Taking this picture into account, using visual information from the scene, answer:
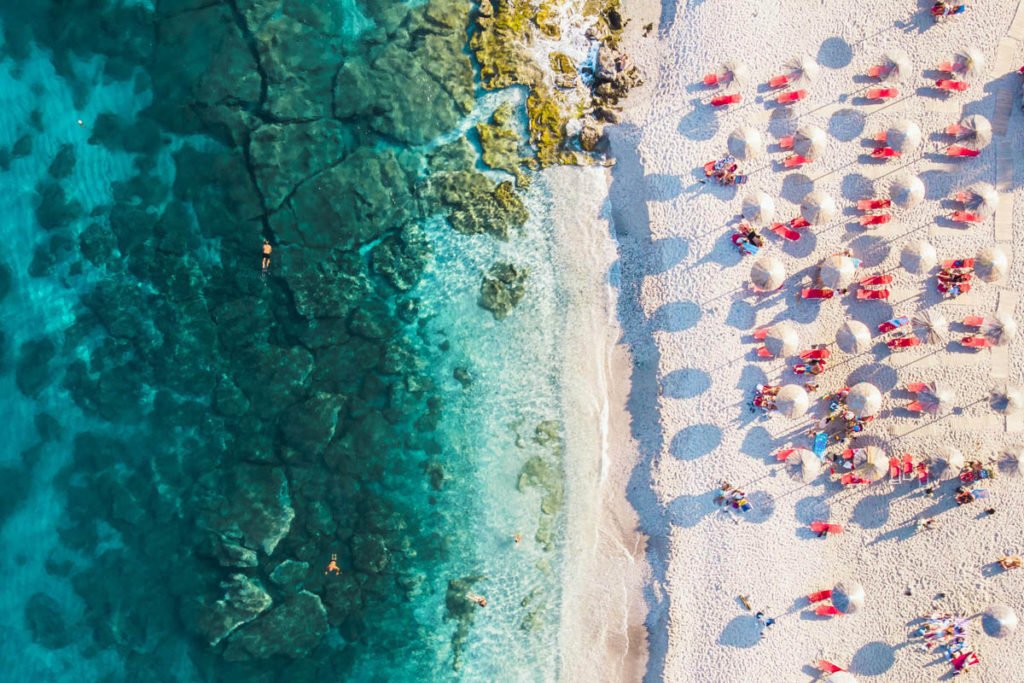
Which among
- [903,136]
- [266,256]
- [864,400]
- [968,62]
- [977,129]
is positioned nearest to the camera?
[864,400]

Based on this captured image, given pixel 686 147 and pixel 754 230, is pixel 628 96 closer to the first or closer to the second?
pixel 686 147

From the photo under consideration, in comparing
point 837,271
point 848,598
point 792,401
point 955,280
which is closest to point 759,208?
point 837,271

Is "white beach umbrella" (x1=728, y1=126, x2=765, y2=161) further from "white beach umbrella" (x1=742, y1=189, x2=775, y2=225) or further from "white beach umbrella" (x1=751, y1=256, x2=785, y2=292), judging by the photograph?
"white beach umbrella" (x1=751, y1=256, x2=785, y2=292)

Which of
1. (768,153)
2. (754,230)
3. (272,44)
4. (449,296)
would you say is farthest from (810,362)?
(272,44)

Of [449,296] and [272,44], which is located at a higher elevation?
[272,44]

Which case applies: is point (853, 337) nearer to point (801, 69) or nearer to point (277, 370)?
point (801, 69)

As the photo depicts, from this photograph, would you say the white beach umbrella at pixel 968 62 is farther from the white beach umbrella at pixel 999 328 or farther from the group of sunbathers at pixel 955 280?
the white beach umbrella at pixel 999 328

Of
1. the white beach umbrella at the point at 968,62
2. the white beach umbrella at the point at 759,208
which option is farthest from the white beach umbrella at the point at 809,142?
the white beach umbrella at the point at 968,62
